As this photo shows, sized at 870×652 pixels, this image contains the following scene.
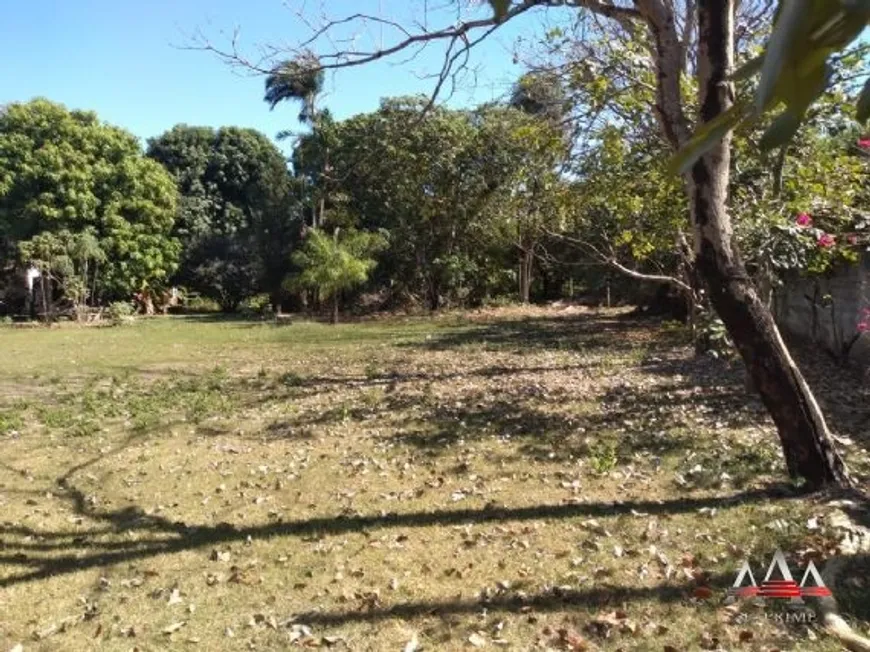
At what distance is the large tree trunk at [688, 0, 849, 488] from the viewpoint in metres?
4.39

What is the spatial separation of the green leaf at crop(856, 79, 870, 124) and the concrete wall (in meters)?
8.94

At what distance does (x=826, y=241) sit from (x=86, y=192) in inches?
1042

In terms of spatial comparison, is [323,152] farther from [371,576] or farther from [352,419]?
[371,576]

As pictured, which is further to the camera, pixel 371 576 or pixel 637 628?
pixel 371 576

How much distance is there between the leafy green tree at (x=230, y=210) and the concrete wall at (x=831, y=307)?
19.9 m

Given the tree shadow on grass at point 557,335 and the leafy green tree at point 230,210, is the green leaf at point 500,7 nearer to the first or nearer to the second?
the tree shadow on grass at point 557,335

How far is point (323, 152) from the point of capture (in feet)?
83.3

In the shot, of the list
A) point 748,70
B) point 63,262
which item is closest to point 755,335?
point 748,70

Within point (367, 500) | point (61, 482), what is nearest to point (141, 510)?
point (61, 482)

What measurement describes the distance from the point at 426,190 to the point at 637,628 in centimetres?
2219

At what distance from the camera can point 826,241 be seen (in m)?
6.37

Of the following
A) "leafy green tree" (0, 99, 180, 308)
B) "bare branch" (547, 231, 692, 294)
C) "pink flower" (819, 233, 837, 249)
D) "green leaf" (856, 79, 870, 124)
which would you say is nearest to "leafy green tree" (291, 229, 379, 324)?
"leafy green tree" (0, 99, 180, 308)

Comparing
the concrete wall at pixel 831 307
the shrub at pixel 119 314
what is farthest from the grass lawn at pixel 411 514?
the shrub at pixel 119 314

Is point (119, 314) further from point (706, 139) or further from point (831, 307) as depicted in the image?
point (706, 139)
